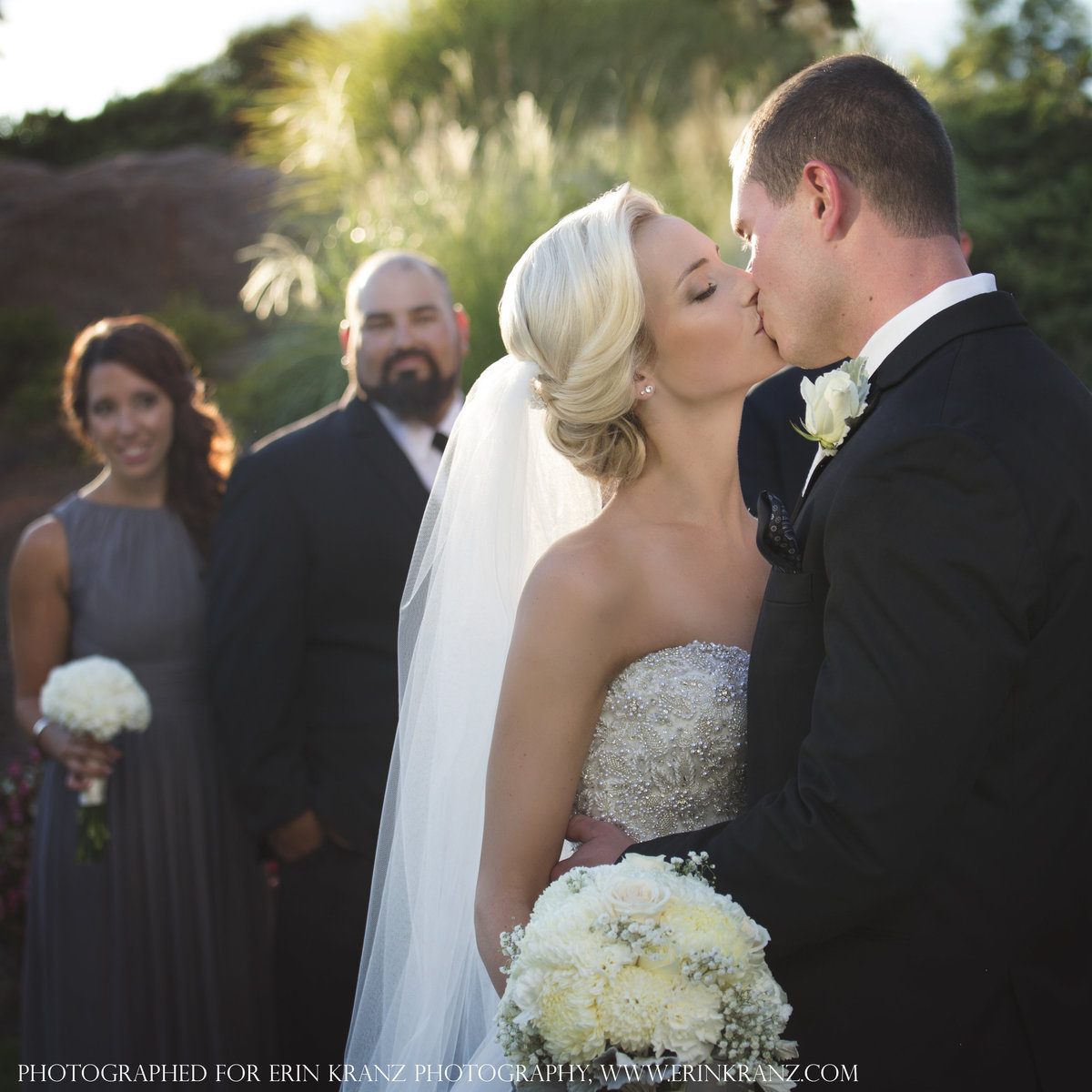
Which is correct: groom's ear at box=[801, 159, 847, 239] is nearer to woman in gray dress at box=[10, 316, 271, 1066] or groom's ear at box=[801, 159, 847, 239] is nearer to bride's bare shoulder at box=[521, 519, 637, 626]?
bride's bare shoulder at box=[521, 519, 637, 626]

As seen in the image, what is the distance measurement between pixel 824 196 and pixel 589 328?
71cm

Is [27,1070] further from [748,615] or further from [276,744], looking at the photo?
[748,615]

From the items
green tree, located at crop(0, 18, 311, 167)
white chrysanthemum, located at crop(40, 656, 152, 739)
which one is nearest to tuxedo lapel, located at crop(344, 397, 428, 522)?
white chrysanthemum, located at crop(40, 656, 152, 739)

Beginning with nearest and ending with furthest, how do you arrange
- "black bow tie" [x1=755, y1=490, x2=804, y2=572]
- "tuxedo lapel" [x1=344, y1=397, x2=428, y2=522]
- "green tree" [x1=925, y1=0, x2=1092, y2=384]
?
"black bow tie" [x1=755, y1=490, x2=804, y2=572], "tuxedo lapel" [x1=344, y1=397, x2=428, y2=522], "green tree" [x1=925, y1=0, x2=1092, y2=384]

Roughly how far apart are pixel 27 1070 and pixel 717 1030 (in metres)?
3.42

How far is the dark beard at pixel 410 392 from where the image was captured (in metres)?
4.42

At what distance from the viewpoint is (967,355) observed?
1.75 metres

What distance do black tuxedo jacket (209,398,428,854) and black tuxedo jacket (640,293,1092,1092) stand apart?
7.28ft

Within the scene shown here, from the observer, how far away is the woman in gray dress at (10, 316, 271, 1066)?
3998 millimetres

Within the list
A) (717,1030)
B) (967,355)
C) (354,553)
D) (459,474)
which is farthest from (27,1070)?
(967,355)

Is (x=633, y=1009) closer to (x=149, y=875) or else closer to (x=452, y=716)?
(x=452, y=716)

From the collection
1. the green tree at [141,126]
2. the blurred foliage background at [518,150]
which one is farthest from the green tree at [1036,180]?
the green tree at [141,126]

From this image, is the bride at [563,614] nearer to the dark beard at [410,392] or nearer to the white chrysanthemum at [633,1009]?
the white chrysanthemum at [633,1009]

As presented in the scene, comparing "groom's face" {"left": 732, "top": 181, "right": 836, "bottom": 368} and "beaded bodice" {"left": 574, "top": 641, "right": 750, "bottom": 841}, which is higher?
"groom's face" {"left": 732, "top": 181, "right": 836, "bottom": 368}
